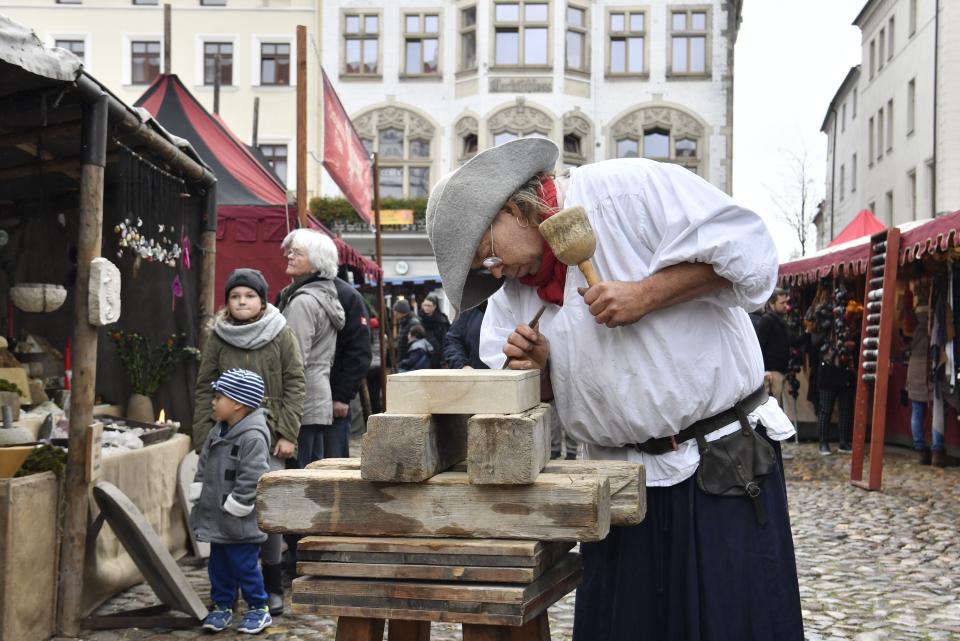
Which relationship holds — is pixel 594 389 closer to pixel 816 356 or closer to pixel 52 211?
pixel 52 211

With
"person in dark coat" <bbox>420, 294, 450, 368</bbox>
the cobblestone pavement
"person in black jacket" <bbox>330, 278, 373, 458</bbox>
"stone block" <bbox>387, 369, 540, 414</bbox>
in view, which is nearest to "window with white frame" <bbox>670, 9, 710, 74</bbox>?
"person in dark coat" <bbox>420, 294, 450, 368</bbox>

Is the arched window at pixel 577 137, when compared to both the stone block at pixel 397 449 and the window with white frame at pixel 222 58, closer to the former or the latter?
the window with white frame at pixel 222 58

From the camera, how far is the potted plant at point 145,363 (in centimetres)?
690

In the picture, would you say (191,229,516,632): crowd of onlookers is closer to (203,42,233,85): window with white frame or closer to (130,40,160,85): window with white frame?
(203,42,233,85): window with white frame

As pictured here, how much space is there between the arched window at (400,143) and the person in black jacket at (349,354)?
88.3ft

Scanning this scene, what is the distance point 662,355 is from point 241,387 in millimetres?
2920

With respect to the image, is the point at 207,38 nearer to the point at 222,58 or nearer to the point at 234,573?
the point at 222,58

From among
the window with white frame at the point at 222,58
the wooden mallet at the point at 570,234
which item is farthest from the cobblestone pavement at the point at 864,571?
the window with white frame at the point at 222,58

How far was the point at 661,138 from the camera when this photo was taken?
108ft

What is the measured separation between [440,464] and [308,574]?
0.32 m

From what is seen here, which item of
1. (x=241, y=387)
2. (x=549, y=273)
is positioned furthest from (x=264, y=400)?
(x=549, y=273)

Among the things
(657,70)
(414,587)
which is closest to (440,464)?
(414,587)

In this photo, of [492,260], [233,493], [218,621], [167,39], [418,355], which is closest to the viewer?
[492,260]

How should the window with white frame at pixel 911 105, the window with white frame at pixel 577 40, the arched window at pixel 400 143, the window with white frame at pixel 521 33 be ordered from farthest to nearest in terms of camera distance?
the arched window at pixel 400 143 → the window with white frame at pixel 577 40 → the window with white frame at pixel 521 33 → the window with white frame at pixel 911 105
